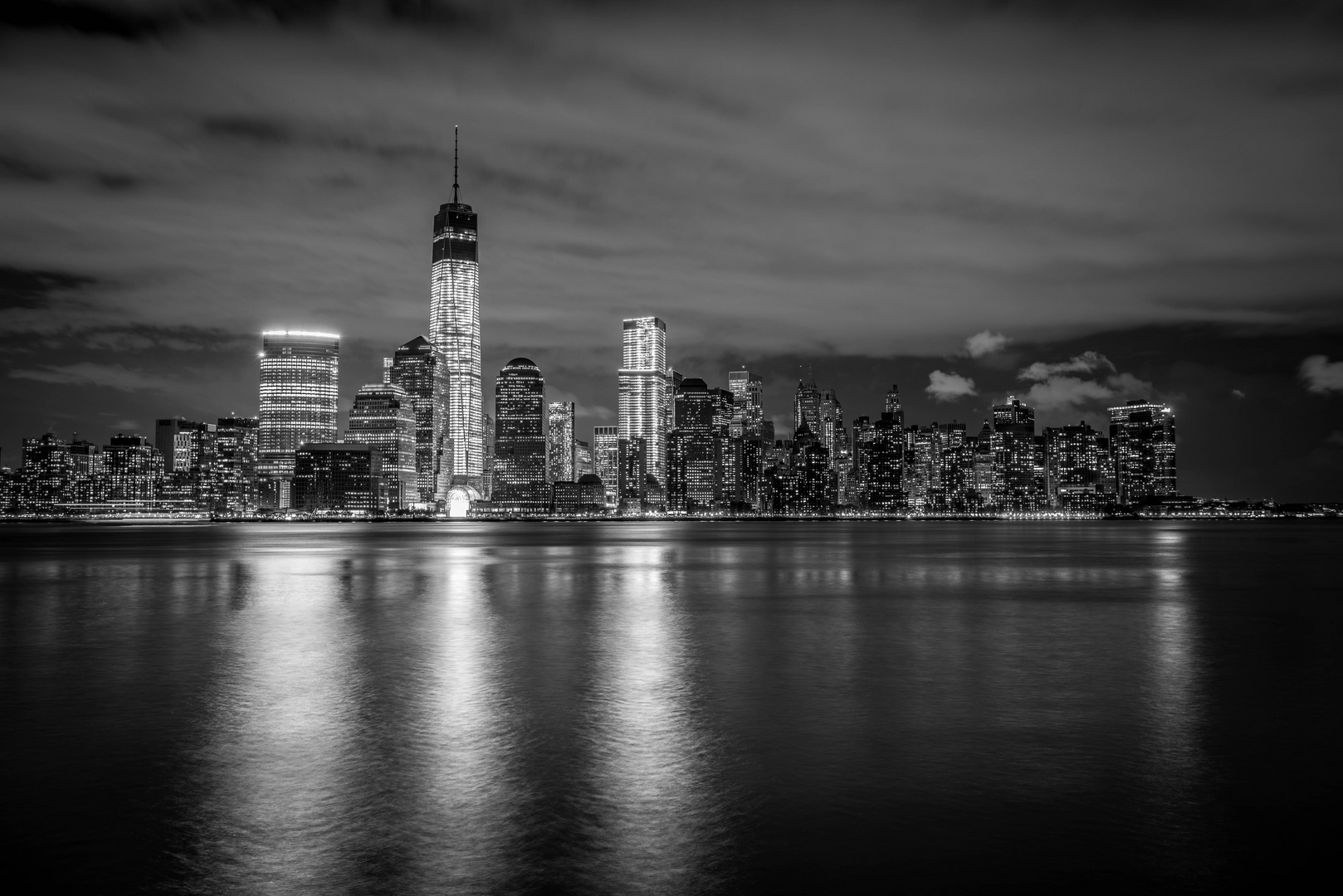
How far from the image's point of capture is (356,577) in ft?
203

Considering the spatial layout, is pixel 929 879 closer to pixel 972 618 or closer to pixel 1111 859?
pixel 1111 859

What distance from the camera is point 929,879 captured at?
10844 mm

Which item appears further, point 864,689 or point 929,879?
point 864,689

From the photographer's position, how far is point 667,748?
55.8ft

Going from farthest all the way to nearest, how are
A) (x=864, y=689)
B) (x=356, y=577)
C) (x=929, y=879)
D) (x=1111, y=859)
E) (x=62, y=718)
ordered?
(x=356, y=577)
(x=864, y=689)
(x=62, y=718)
(x=1111, y=859)
(x=929, y=879)

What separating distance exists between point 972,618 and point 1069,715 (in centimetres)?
1881

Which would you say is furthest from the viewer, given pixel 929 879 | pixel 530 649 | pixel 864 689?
pixel 530 649

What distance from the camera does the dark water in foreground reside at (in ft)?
37.6

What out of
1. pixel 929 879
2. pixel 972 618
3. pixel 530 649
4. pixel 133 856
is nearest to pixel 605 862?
pixel 929 879

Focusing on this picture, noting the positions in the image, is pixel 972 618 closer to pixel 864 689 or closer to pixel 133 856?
pixel 864 689

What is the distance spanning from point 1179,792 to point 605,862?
9.10 meters

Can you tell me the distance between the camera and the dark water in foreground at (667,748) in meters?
11.5

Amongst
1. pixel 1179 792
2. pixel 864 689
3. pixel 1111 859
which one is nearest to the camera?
pixel 1111 859

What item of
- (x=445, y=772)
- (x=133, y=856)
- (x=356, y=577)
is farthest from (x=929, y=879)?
(x=356, y=577)
